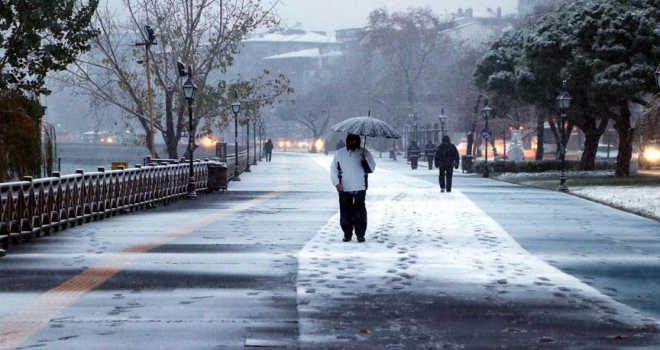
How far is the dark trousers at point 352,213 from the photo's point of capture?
18281 mm

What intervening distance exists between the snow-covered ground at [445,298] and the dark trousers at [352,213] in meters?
0.32

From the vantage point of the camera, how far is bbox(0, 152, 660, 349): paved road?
9.49 m

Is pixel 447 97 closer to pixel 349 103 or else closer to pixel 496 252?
pixel 349 103

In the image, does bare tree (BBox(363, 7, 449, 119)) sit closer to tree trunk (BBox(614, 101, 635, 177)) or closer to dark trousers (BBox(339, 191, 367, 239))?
tree trunk (BBox(614, 101, 635, 177))

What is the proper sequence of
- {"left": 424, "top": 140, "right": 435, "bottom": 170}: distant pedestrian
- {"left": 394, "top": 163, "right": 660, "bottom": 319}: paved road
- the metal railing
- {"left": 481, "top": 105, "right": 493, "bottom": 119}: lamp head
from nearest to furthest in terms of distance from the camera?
{"left": 394, "top": 163, "right": 660, "bottom": 319}: paved road → the metal railing → {"left": 481, "top": 105, "right": 493, "bottom": 119}: lamp head → {"left": 424, "top": 140, "right": 435, "bottom": 170}: distant pedestrian

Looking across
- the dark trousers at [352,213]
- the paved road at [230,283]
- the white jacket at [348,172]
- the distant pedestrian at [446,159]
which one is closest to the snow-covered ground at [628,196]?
the paved road at [230,283]

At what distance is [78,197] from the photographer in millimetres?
22531

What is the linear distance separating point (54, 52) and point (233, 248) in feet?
64.9

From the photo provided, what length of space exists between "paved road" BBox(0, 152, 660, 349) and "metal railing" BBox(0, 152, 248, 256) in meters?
0.33

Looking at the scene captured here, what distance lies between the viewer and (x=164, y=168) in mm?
31812

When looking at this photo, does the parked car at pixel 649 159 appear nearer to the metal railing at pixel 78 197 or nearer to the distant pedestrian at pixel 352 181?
the metal railing at pixel 78 197

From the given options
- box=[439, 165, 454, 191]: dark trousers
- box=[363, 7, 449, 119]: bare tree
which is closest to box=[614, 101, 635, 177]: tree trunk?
box=[439, 165, 454, 191]: dark trousers

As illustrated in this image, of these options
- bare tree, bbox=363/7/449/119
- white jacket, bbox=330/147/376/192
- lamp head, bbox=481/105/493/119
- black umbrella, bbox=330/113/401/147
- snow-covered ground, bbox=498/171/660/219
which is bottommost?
snow-covered ground, bbox=498/171/660/219

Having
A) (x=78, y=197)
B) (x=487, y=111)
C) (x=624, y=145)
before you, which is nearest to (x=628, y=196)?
(x=624, y=145)
